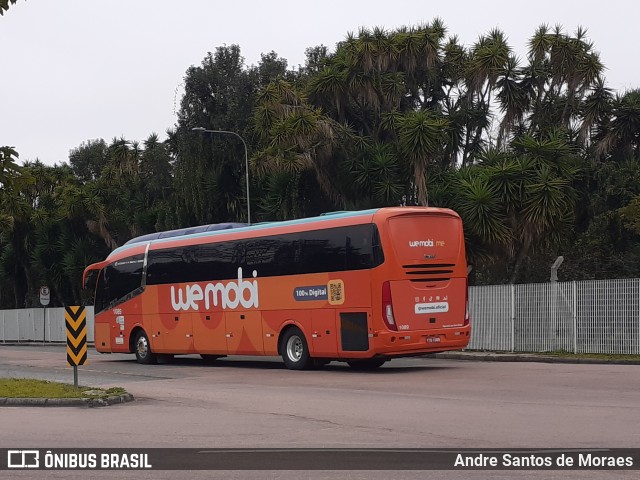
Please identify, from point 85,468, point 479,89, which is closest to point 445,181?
point 479,89

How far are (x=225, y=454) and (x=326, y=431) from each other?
2013 millimetres

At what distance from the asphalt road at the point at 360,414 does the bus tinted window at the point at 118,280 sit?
710 cm

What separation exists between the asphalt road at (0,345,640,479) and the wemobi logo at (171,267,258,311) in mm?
2986

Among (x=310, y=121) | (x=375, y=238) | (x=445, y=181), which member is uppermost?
(x=310, y=121)

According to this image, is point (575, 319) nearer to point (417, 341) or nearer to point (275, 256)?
point (417, 341)

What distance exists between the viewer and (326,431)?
11.8 m

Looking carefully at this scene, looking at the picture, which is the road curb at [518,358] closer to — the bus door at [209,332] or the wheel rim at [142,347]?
the bus door at [209,332]

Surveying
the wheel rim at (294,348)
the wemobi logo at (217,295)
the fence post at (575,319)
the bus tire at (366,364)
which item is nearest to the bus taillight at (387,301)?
the bus tire at (366,364)

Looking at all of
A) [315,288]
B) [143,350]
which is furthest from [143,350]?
[315,288]

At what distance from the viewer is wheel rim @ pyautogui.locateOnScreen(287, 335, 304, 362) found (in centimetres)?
2322

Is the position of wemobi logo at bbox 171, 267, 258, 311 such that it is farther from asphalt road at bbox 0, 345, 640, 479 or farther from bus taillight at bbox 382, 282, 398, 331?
bus taillight at bbox 382, 282, 398, 331

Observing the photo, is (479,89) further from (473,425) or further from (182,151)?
(473,425)
